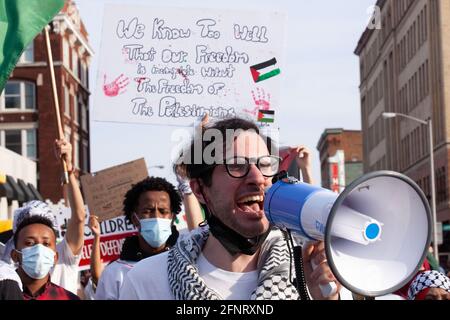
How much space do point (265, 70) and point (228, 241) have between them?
2.56 meters

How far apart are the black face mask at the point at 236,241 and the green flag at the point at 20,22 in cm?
361

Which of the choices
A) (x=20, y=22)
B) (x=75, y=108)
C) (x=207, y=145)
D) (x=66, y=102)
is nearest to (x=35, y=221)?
(x=20, y=22)

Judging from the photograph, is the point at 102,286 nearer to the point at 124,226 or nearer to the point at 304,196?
the point at 304,196

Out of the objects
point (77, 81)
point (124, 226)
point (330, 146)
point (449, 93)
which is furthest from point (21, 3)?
point (330, 146)

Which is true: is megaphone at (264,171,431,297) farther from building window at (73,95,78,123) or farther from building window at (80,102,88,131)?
building window at (80,102,88,131)

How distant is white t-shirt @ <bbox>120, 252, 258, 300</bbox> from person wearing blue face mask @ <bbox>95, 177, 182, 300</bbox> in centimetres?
218

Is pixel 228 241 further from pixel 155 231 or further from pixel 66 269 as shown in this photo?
pixel 66 269

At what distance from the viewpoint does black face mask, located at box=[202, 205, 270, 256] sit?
2.88 m

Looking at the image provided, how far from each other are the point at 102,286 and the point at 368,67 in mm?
74369

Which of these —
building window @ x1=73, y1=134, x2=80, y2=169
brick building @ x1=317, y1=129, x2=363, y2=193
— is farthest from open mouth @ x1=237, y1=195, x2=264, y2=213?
brick building @ x1=317, y1=129, x2=363, y2=193

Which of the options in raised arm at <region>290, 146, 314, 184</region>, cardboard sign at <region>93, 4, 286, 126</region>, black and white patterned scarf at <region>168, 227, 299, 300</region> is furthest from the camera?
cardboard sign at <region>93, 4, 286, 126</region>

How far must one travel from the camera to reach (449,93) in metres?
50.1

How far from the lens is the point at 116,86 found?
555cm
